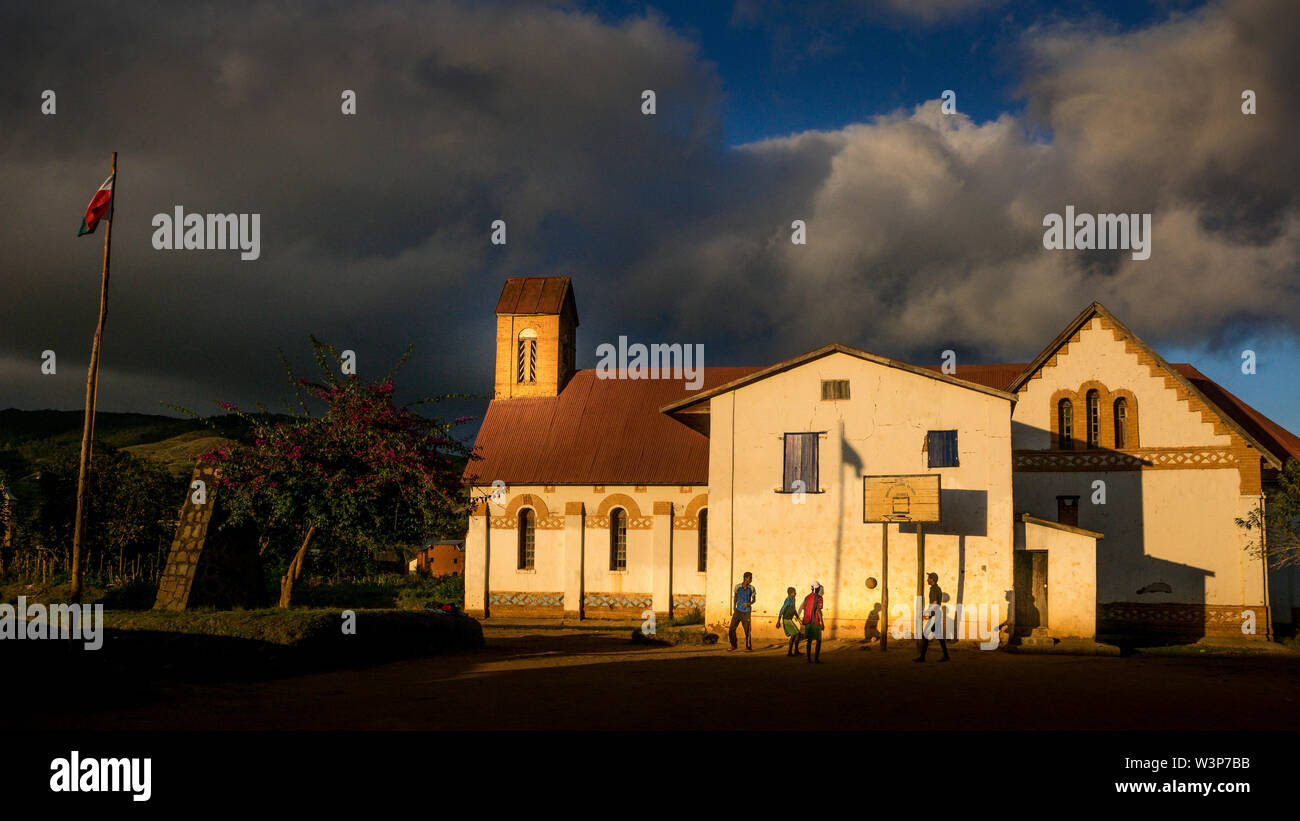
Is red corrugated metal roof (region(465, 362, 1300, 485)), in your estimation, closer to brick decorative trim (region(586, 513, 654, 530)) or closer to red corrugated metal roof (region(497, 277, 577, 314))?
brick decorative trim (region(586, 513, 654, 530))

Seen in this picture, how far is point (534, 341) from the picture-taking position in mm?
43406

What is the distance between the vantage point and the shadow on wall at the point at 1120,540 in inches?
1139

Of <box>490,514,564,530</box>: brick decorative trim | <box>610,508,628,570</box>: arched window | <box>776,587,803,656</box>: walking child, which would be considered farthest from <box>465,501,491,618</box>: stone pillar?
<box>776,587,803,656</box>: walking child

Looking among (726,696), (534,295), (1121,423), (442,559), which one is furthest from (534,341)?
(442,559)

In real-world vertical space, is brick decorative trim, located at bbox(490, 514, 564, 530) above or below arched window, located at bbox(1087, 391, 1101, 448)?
below

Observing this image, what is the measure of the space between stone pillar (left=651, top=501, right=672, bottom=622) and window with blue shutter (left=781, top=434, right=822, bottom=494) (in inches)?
456

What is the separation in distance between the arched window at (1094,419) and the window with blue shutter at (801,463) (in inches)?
413

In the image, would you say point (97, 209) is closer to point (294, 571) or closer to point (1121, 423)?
point (294, 571)

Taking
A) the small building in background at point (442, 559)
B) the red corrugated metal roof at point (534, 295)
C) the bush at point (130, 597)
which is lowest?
the small building in background at point (442, 559)

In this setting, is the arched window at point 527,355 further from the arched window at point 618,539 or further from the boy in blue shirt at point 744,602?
the boy in blue shirt at point 744,602

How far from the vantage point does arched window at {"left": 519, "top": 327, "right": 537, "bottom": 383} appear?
43278 mm

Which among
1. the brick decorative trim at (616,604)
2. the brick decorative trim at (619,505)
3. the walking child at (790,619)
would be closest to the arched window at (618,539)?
the brick decorative trim at (619,505)
